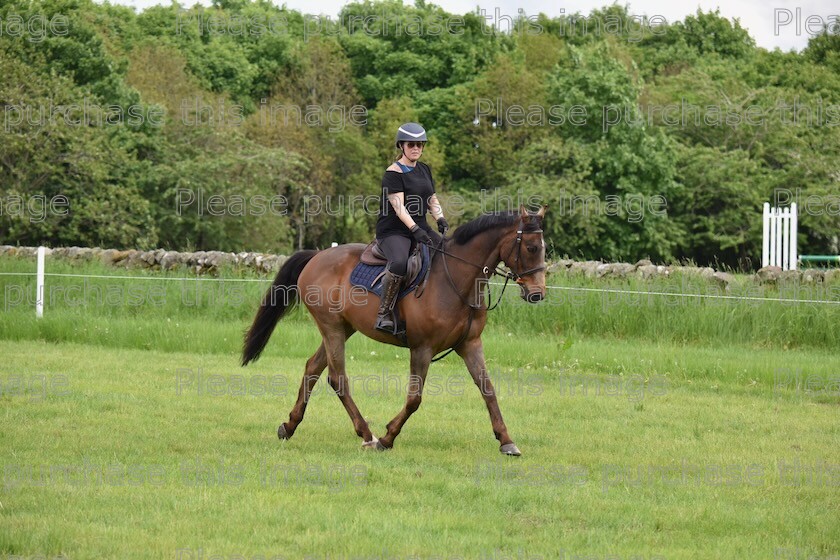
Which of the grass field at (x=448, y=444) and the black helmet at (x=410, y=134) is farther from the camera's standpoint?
the black helmet at (x=410, y=134)

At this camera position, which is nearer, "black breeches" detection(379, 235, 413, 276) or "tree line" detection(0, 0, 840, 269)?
"black breeches" detection(379, 235, 413, 276)

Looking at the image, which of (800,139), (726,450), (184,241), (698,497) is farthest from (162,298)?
(800,139)

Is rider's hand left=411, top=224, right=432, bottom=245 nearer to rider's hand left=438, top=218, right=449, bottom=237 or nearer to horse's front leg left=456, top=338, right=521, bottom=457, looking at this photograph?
rider's hand left=438, top=218, right=449, bottom=237

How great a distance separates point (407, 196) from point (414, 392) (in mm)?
1760

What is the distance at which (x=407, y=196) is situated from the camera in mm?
9227

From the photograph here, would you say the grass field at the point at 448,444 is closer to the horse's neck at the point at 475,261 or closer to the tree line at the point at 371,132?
the horse's neck at the point at 475,261

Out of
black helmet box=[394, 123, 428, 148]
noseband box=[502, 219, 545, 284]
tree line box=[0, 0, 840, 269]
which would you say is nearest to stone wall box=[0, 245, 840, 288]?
tree line box=[0, 0, 840, 269]

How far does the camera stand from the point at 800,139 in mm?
42844

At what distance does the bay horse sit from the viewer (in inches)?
339

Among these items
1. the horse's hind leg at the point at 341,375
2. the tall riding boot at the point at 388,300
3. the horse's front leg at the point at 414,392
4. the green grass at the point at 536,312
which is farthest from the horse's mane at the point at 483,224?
the green grass at the point at 536,312

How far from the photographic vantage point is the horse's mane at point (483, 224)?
8866mm

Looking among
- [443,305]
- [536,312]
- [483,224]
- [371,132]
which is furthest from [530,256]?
[371,132]

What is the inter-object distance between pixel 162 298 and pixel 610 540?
14803mm

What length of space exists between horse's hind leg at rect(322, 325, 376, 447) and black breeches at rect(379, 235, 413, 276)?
1087mm
